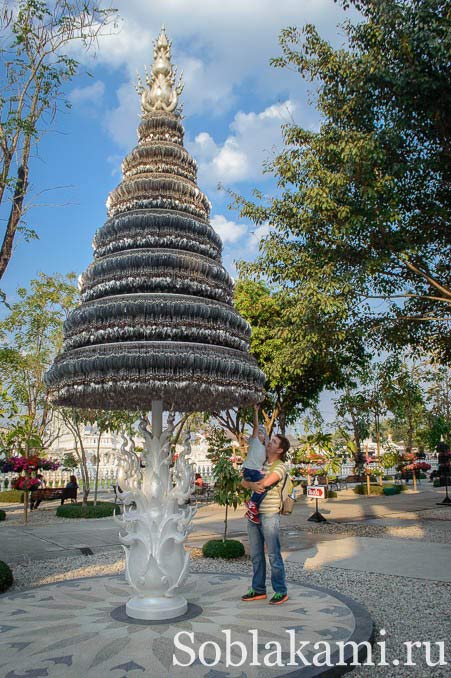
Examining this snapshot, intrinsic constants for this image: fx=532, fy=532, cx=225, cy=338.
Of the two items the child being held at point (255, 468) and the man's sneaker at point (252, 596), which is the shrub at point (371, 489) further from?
the child being held at point (255, 468)

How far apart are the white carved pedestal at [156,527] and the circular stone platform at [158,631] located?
0.86ft

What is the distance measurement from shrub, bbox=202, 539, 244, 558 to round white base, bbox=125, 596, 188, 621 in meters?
4.97

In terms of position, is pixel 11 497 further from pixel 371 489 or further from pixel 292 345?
pixel 371 489

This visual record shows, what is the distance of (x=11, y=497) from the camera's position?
2552cm

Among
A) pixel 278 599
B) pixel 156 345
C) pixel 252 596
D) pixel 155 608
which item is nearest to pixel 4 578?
pixel 155 608

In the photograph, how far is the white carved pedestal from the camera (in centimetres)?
589

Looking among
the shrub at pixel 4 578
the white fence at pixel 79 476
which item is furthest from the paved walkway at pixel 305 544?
the white fence at pixel 79 476

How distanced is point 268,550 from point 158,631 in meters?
1.59

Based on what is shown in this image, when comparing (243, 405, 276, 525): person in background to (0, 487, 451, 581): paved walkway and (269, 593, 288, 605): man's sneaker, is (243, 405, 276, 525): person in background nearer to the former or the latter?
(269, 593, 288, 605): man's sneaker

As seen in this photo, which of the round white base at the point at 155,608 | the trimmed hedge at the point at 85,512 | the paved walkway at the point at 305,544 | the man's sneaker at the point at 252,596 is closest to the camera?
the round white base at the point at 155,608

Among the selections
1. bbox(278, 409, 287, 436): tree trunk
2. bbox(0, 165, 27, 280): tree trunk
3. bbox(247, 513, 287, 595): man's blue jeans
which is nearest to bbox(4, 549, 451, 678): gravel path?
bbox(247, 513, 287, 595): man's blue jeans

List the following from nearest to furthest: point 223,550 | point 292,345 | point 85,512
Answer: point 223,550 → point 292,345 → point 85,512

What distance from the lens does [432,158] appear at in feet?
42.3

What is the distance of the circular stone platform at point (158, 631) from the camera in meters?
4.52
